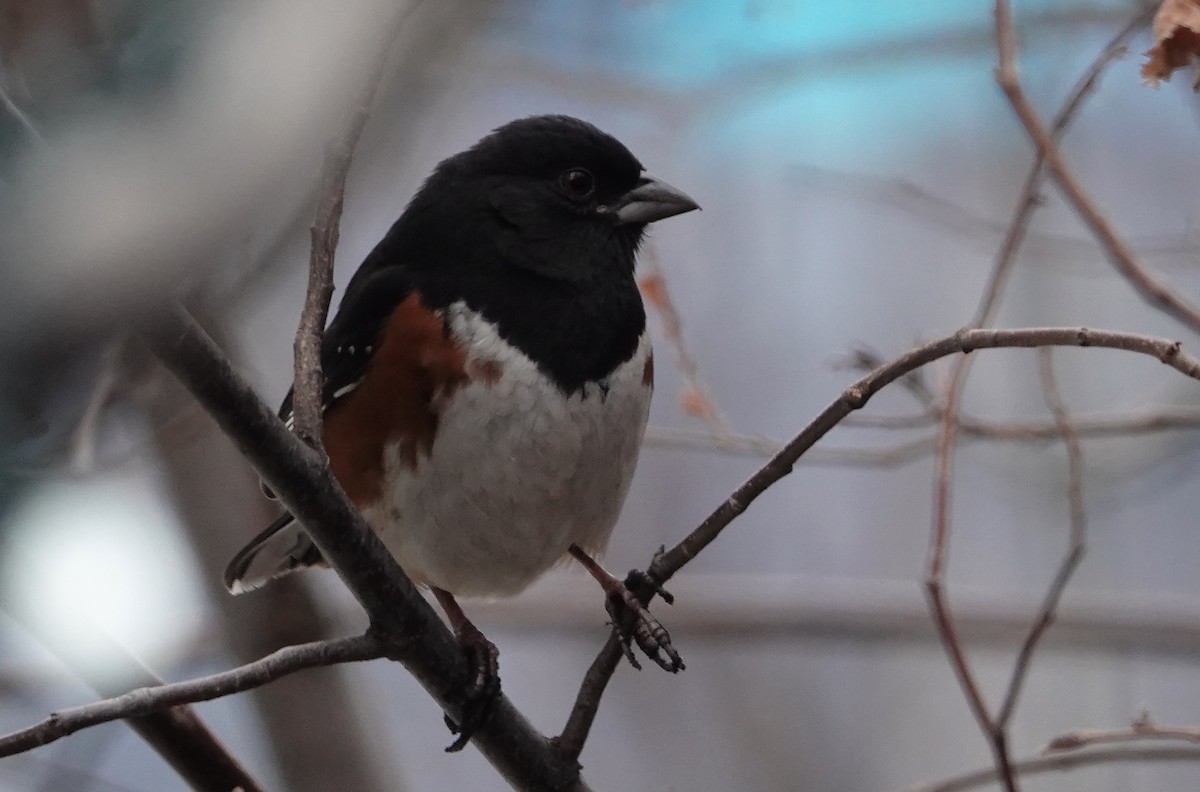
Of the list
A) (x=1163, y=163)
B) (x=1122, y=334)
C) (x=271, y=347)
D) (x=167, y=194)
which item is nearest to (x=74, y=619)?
(x=167, y=194)

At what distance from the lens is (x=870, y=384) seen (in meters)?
1.59

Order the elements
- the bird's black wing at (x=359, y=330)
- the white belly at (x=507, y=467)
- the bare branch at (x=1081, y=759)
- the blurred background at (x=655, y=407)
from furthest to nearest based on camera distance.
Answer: the bird's black wing at (x=359, y=330)
the white belly at (x=507, y=467)
the bare branch at (x=1081, y=759)
the blurred background at (x=655, y=407)

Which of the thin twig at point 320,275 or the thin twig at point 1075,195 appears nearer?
the thin twig at point 320,275

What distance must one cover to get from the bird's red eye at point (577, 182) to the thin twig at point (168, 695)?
122 cm

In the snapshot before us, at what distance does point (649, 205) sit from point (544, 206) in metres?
0.21

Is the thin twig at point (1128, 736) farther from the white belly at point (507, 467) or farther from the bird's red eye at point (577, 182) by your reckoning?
the bird's red eye at point (577, 182)

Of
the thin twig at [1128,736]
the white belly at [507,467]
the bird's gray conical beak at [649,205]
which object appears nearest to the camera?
the thin twig at [1128,736]

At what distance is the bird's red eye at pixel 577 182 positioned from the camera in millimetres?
2629

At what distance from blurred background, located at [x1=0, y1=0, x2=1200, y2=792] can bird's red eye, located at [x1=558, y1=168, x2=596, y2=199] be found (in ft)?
0.96

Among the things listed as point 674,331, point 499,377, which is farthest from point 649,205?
point 499,377

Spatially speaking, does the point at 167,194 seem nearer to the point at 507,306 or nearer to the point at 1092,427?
the point at 507,306

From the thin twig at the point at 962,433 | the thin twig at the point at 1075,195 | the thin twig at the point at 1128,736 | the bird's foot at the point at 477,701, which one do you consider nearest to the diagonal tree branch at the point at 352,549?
the bird's foot at the point at 477,701

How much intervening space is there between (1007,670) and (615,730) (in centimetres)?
159

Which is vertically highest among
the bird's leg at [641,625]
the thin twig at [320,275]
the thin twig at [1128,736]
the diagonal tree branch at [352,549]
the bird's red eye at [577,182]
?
the bird's red eye at [577,182]
